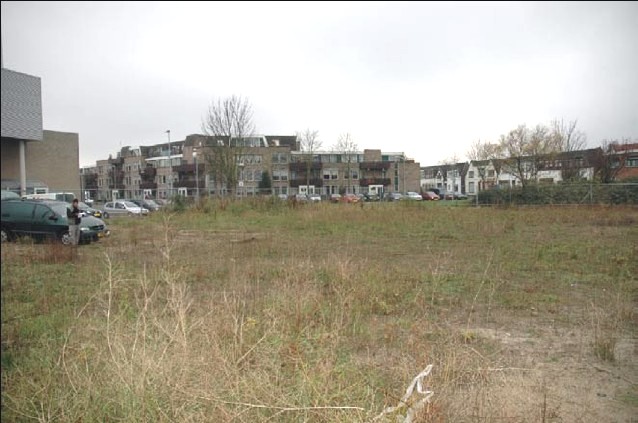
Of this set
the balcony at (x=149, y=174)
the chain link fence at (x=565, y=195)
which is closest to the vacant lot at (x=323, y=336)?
the chain link fence at (x=565, y=195)

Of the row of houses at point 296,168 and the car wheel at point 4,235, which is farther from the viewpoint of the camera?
the row of houses at point 296,168

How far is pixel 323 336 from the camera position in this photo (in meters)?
4.37

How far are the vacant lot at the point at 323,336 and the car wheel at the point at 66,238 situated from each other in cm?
29

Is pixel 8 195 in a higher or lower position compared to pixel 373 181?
lower

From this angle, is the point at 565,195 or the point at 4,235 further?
the point at 565,195

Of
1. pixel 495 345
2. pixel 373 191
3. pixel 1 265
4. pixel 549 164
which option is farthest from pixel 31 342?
pixel 373 191

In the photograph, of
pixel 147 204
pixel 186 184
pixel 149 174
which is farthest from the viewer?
pixel 186 184

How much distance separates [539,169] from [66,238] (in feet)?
102

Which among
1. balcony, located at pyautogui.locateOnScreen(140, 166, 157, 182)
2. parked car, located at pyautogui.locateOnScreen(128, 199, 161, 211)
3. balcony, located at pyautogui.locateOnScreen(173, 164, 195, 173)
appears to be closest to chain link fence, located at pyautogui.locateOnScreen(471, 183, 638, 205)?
parked car, located at pyautogui.locateOnScreen(128, 199, 161, 211)

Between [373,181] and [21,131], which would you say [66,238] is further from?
[373,181]

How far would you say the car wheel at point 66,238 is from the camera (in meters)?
8.88

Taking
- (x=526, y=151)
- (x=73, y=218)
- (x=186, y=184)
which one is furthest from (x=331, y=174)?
(x=73, y=218)

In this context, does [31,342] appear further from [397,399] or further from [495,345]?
[495,345]

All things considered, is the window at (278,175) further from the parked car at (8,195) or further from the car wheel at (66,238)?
the parked car at (8,195)
